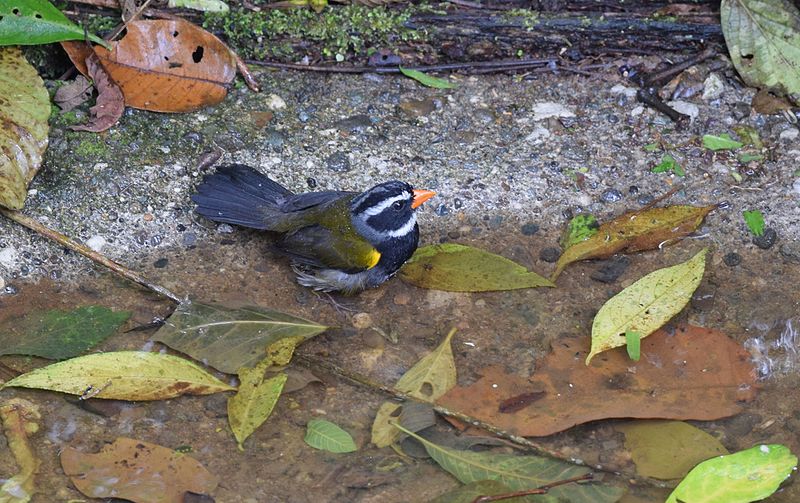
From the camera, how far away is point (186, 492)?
370 centimetres

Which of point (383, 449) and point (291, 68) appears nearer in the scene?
point (383, 449)

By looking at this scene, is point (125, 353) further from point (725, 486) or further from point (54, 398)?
point (725, 486)

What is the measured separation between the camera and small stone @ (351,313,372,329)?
468 centimetres

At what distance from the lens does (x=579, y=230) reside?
5.02 m

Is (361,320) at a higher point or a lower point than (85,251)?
lower

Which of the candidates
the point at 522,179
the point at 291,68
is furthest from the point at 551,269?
the point at 291,68

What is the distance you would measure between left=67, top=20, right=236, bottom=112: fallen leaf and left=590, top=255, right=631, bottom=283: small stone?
7.27ft

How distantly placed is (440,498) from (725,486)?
99 centimetres

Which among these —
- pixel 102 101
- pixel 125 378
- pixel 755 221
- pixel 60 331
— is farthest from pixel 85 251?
pixel 755 221

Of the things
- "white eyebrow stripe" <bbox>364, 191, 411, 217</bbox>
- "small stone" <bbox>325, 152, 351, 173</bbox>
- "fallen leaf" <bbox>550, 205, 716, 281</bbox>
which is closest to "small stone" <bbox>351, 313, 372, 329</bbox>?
"white eyebrow stripe" <bbox>364, 191, 411, 217</bbox>

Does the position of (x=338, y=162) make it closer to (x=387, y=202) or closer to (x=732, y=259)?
(x=387, y=202)

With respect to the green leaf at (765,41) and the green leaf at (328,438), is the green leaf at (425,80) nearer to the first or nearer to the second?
the green leaf at (765,41)

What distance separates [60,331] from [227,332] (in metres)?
0.69

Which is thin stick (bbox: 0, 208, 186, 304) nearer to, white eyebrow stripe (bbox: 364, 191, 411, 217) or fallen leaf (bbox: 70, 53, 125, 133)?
fallen leaf (bbox: 70, 53, 125, 133)
